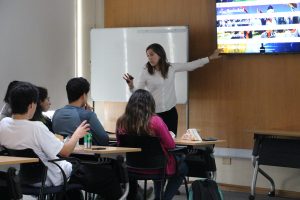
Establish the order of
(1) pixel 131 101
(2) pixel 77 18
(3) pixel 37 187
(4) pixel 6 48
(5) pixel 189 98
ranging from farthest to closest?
(2) pixel 77 18 → (5) pixel 189 98 → (4) pixel 6 48 → (1) pixel 131 101 → (3) pixel 37 187

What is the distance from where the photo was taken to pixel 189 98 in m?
6.83

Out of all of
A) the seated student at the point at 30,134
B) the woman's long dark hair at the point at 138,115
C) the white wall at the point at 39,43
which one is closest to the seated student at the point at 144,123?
the woman's long dark hair at the point at 138,115

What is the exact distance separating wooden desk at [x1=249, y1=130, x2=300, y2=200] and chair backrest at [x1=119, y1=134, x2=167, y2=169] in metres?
1.72

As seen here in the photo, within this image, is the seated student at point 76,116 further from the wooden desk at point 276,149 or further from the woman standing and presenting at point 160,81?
the wooden desk at point 276,149

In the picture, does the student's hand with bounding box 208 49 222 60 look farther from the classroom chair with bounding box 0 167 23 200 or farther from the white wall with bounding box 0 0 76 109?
the classroom chair with bounding box 0 167 23 200

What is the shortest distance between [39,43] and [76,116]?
2.99 m

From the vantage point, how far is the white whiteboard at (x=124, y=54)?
6688mm

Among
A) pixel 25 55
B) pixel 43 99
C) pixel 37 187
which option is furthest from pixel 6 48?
pixel 37 187

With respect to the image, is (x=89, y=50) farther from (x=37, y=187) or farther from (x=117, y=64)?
(x=37, y=187)

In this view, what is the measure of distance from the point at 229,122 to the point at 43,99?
→ 8.97 ft

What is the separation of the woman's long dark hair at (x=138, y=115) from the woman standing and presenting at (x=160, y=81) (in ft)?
5.28

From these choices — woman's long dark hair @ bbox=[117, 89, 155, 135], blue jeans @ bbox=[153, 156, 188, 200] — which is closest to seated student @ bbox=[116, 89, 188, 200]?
woman's long dark hair @ bbox=[117, 89, 155, 135]

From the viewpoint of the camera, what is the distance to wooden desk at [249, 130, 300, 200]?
5.55m

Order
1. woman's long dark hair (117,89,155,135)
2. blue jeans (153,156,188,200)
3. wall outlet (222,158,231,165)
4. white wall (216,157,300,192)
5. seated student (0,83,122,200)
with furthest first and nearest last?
wall outlet (222,158,231,165) → white wall (216,157,300,192) → blue jeans (153,156,188,200) → woman's long dark hair (117,89,155,135) → seated student (0,83,122,200)
